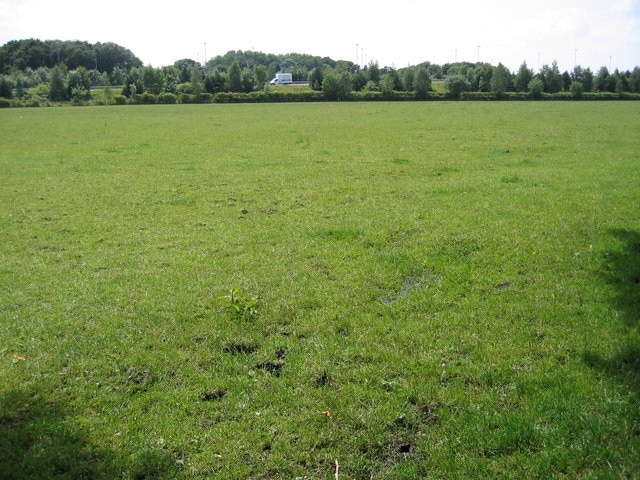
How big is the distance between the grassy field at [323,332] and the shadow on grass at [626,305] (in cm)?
4

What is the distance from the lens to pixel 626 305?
8188 mm

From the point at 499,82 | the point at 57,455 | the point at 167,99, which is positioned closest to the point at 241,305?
the point at 57,455

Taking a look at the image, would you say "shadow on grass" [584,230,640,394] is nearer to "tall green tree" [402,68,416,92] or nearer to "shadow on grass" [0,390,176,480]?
"shadow on grass" [0,390,176,480]

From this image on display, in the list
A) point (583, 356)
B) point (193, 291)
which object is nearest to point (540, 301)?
point (583, 356)

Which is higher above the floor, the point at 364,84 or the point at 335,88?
the point at 364,84

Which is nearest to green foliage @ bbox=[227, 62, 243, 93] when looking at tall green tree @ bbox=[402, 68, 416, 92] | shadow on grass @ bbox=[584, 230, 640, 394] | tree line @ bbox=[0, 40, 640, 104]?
tree line @ bbox=[0, 40, 640, 104]

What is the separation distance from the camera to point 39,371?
264 inches

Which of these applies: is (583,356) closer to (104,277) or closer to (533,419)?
(533,419)

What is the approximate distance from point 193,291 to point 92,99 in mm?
112996

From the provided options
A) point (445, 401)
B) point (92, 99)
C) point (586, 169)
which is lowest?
point (445, 401)

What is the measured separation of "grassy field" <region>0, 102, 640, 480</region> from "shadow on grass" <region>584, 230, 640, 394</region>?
0.12 ft

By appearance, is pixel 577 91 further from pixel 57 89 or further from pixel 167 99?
pixel 57 89

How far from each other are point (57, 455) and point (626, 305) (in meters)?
8.22

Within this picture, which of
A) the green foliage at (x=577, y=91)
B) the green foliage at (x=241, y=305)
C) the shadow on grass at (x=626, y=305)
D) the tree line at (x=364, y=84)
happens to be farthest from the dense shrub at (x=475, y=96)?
the green foliage at (x=241, y=305)
